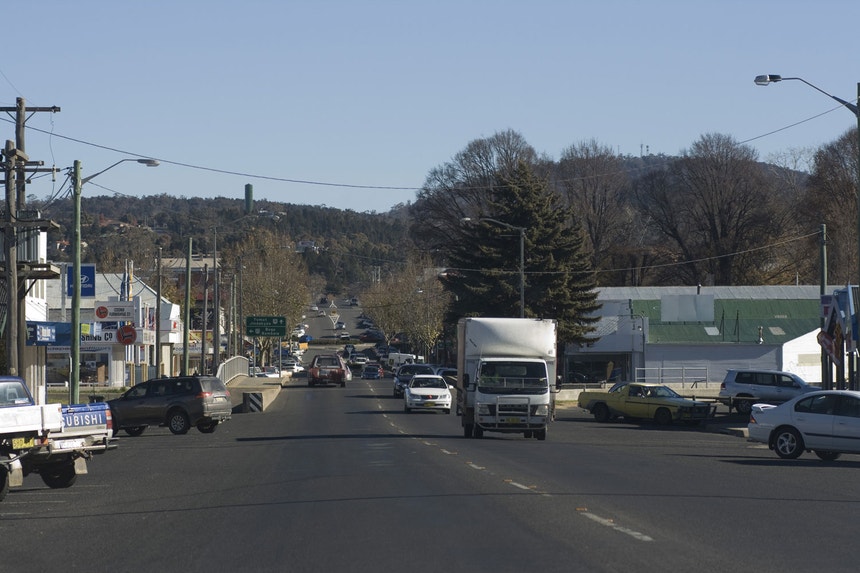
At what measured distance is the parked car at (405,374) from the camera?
60259 mm

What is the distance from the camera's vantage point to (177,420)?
1362 inches

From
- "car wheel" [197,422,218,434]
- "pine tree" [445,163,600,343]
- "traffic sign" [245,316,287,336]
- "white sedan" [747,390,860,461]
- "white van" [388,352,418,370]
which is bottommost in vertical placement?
"car wheel" [197,422,218,434]

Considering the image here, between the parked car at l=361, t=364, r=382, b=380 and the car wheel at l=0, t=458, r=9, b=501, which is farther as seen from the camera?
the parked car at l=361, t=364, r=382, b=380

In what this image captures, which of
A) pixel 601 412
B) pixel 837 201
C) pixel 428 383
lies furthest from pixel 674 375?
pixel 601 412

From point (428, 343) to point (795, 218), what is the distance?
3728cm

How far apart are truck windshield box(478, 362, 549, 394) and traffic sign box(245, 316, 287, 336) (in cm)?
5880

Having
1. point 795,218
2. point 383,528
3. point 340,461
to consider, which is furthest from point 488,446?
point 795,218

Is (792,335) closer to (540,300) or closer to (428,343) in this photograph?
(540,300)

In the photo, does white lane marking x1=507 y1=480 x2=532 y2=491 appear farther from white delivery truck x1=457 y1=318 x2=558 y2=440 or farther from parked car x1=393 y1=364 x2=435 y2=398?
parked car x1=393 y1=364 x2=435 y2=398

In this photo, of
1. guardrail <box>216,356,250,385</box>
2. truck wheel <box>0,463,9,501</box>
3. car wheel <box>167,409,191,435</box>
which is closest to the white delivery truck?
car wheel <box>167,409,191,435</box>

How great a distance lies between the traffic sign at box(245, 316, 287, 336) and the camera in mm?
86812

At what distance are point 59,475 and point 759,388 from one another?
3106 centimetres

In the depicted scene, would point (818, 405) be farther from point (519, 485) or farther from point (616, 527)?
point (616, 527)

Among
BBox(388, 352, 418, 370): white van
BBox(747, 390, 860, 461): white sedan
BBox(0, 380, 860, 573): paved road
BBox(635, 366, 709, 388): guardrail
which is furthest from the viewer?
BBox(388, 352, 418, 370): white van
